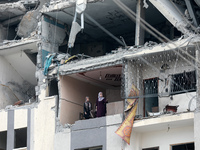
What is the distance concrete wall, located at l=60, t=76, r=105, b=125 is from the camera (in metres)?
34.0

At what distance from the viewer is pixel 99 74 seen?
1345 inches

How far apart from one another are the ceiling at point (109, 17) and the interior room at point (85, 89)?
10.9ft

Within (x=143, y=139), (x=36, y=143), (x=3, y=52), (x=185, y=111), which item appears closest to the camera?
(x=185, y=111)

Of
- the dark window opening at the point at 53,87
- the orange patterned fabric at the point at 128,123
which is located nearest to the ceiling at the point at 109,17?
the dark window opening at the point at 53,87

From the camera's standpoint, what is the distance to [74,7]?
3494 centimetres

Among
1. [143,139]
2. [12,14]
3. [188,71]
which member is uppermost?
[12,14]

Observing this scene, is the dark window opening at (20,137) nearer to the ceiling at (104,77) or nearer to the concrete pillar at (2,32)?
the ceiling at (104,77)

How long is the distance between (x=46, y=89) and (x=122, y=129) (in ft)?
19.6

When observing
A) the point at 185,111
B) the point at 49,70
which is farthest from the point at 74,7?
the point at 185,111

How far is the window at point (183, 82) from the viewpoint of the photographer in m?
30.6

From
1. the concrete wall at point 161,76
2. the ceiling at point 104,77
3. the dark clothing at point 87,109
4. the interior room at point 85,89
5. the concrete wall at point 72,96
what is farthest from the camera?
the concrete wall at point 72,96

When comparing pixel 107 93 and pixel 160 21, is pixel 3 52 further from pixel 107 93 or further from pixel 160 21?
pixel 160 21

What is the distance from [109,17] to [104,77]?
3405mm

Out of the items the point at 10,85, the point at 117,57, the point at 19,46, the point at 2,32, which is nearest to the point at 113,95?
the point at 117,57
